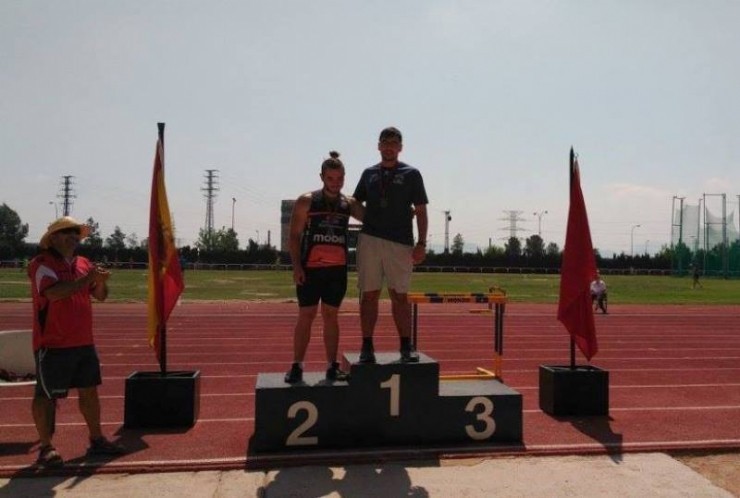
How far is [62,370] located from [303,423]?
5.79 ft

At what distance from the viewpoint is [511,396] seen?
520cm

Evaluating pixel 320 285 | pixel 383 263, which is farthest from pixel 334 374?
pixel 383 263

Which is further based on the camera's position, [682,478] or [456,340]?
[456,340]

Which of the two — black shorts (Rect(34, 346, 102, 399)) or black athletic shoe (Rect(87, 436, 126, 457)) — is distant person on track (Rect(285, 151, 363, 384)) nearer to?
black athletic shoe (Rect(87, 436, 126, 457))

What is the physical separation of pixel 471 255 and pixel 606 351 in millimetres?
65501

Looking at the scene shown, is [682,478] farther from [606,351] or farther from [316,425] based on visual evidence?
[606,351]

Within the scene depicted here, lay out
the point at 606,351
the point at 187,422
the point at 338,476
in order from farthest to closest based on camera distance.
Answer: the point at 606,351
the point at 187,422
the point at 338,476

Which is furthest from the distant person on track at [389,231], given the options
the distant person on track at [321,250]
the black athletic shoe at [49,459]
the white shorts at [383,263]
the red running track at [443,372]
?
the black athletic shoe at [49,459]

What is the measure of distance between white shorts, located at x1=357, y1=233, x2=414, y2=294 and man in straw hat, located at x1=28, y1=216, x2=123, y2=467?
1949mm

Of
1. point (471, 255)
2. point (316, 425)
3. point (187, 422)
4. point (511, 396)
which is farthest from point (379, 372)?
point (471, 255)

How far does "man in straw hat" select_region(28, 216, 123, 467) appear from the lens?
15.0ft

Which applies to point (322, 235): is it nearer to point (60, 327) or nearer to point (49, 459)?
point (60, 327)

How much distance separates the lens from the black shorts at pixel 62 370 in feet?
15.1

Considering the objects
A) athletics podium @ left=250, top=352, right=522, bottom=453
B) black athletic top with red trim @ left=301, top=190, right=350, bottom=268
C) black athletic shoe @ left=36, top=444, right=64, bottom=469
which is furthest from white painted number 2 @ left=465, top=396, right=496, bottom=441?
black athletic shoe @ left=36, top=444, right=64, bottom=469
